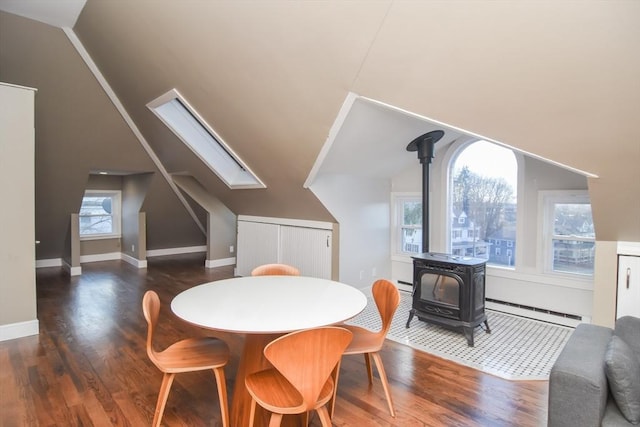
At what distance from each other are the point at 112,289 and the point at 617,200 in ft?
19.9

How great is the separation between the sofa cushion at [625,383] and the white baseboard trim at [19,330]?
15.4 ft

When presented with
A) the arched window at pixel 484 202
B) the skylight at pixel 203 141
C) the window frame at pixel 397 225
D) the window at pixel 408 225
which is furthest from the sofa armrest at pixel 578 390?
the skylight at pixel 203 141

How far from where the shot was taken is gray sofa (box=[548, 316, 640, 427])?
1575mm

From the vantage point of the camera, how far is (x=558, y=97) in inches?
77.3

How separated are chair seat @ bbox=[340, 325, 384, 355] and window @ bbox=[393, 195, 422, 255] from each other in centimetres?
285

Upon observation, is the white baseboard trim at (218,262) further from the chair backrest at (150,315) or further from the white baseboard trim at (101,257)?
the chair backrest at (150,315)

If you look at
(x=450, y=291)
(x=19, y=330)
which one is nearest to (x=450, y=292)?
(x=450, y=291)

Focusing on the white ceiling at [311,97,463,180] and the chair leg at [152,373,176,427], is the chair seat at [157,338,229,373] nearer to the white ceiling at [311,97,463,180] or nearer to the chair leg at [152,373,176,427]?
the chair leg at [152,373,176,427]

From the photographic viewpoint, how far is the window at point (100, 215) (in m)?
7.35

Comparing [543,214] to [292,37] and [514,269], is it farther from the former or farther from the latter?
[292,37]

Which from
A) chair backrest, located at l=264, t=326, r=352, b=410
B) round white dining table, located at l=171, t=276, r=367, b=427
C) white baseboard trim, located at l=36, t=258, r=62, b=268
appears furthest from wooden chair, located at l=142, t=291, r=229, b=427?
white baseboard trim, located at l=36, t=258, r=62, b=268

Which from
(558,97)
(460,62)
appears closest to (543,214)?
(558,97)

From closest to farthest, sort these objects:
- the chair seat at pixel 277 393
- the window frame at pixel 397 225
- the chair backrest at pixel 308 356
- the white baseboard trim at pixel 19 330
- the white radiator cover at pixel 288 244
→ 1. the chair backrest at pixel 308 356
2. the chair seat at pixel 277 393
3. the white baseboard trim at pixel 19 330
4. the white radiator cover at pixel 288 244
5. the window frame at pixel 397 225

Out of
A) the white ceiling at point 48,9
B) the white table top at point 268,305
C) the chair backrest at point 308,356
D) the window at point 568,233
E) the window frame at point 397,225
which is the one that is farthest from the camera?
the window frame at point 397,225
